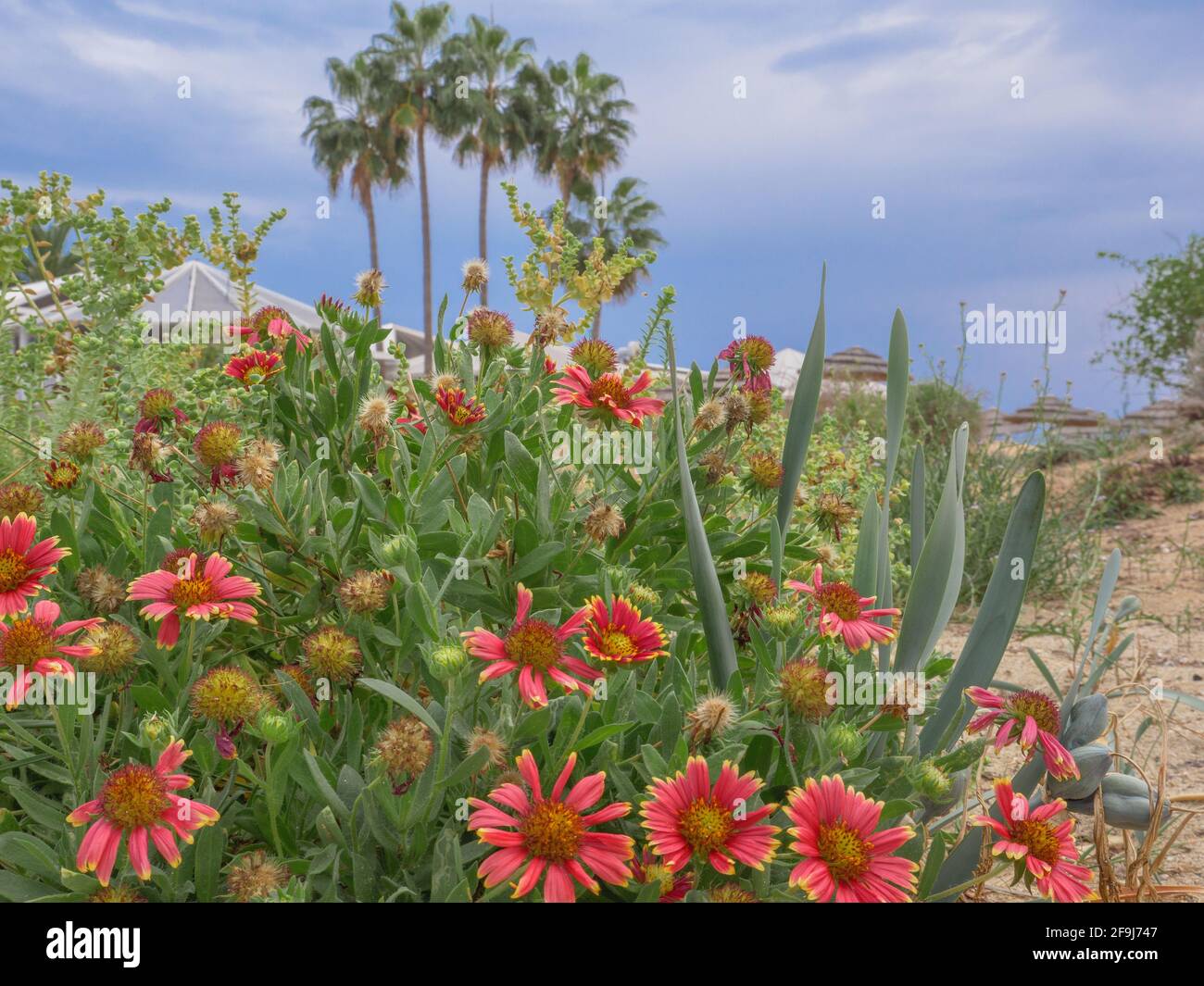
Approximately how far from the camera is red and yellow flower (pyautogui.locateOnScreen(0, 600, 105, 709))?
1192 mm

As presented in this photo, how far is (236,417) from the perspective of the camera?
1.83 meters

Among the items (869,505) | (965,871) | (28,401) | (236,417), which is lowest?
(965,871)

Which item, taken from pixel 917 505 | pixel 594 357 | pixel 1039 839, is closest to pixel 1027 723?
pixel 1039 839

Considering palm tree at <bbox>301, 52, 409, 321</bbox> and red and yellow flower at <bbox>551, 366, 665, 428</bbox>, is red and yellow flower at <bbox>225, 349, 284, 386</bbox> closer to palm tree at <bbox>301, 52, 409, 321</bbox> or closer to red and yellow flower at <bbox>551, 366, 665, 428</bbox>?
red and yellow flower at <bbox>551, 366, 665, 428</bbox>

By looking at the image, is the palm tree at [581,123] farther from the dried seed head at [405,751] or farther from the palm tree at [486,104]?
the dried seed head at [405,751]

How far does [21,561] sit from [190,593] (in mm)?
279

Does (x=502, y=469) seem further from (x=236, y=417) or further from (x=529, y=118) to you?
(x=529, y=118)

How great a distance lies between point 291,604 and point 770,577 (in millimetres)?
769

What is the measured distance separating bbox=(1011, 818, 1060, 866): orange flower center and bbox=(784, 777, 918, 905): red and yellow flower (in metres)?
0.22

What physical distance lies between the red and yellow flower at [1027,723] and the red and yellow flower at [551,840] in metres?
0.63

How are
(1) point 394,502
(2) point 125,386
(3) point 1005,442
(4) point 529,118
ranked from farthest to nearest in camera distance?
(4) point 529,118, (3) point 1005,442, (2) point 125,386, (1) point 394,502

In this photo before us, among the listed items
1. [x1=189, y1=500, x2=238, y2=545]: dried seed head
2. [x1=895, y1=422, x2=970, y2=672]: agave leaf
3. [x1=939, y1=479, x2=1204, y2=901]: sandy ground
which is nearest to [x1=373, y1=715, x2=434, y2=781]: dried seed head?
[x1=189, y1=500, x2=238, y2=545]: dried seed head

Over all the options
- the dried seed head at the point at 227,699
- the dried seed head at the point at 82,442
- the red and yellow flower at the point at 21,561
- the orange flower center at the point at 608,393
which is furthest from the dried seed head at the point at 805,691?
the dried seed head at the point at 82,442

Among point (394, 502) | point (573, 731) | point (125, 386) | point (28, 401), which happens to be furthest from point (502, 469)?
point (28, 401)
